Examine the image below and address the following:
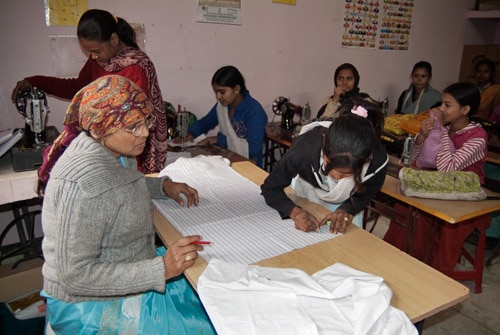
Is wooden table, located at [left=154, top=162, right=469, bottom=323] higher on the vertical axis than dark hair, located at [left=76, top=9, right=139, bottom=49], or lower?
lower

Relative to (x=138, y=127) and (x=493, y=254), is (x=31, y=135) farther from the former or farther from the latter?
(x=493, y=254)

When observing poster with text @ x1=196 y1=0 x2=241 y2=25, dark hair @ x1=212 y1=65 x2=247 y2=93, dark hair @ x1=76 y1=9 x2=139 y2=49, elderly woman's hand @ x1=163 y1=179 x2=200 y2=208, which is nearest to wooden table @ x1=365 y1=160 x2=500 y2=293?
elderly woman's hand @ x1=163 y1=179 x2=200 y2=208

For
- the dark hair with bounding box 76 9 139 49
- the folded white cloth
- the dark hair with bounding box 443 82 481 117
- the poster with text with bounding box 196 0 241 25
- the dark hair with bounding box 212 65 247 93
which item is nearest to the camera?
the folded white cloth

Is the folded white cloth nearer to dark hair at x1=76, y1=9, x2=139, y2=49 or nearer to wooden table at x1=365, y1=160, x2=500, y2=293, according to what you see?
wooden table at x1=365, y1=160, x2=500, y2=293

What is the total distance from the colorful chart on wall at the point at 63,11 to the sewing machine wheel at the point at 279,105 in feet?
5.79

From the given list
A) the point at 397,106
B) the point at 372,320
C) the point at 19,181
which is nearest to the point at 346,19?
the point at 397,106

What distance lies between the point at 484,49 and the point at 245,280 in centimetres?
531

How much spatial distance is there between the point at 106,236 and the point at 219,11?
8.83 feet

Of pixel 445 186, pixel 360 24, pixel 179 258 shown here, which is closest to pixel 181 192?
pixel 179 258

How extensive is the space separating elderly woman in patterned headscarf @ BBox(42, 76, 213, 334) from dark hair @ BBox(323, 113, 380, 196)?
1.83 feet

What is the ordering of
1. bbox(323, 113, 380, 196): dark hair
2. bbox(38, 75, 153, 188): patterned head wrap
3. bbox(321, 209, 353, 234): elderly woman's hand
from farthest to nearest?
bbox(321, 209, 353, 234): elderly woman's hand, bbox(323, 113, 380, 196): dark hair, bbox(38, 75, 153, 188): patterned head wrap

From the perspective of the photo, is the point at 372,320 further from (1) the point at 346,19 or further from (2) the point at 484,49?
(2) the point at 484,49

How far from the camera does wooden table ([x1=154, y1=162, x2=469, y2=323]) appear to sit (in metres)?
1.03

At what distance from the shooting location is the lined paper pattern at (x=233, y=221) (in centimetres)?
126
